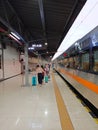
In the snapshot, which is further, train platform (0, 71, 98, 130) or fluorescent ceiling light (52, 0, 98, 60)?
fluorescent ceiling light (52, 0, 98, 60)

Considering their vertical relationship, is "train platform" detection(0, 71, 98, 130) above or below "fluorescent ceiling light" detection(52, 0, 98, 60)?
below

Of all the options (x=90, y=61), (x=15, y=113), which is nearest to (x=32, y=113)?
(x=15, y=113)

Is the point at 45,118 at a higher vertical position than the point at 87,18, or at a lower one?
lower

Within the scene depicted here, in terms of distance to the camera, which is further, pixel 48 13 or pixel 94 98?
pixel 48 13

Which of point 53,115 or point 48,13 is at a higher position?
point 48,13

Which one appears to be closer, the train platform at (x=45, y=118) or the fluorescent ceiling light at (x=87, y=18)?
the train platform at (x=45, y=118)

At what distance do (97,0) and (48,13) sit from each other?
13.0ft

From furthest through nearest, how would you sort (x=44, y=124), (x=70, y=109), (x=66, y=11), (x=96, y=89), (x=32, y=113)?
(x=66, y=11)
(x=70, y=109)
(x=32, y=113)
(x=96, y=89)
(x=44, y=124)

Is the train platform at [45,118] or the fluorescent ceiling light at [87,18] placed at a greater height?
the fluorescent ceiling light at [87,18]

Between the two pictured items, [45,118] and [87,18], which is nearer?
[45,118]

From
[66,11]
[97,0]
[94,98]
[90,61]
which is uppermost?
[66,11]

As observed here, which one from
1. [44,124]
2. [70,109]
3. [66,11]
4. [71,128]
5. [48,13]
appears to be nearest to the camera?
[71,128]

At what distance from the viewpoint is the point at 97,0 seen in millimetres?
4484

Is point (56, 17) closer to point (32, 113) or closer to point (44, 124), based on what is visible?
point (32, 113)
